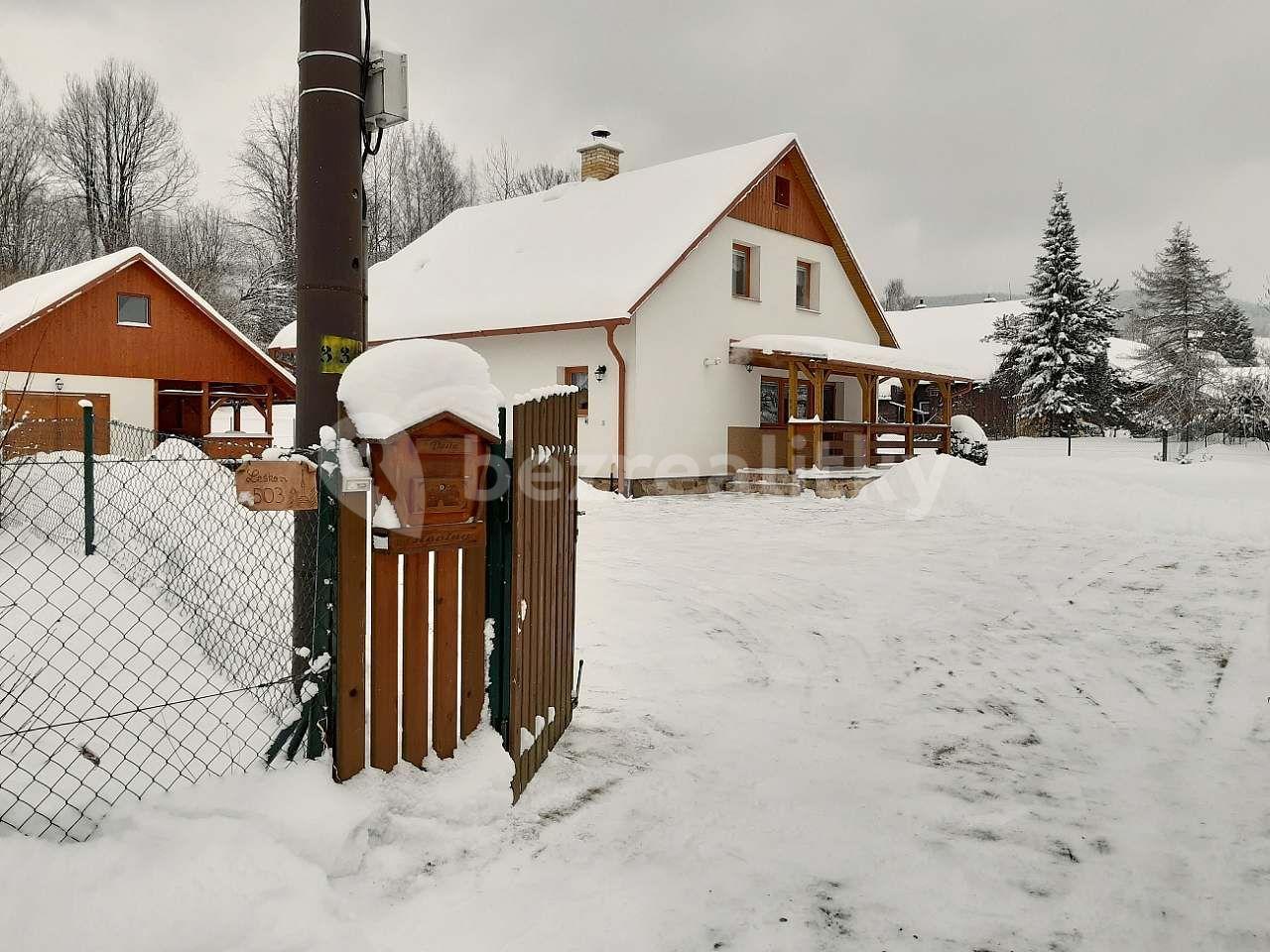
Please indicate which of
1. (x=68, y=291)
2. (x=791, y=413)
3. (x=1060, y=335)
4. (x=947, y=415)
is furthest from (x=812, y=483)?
(x=1060, y=335)

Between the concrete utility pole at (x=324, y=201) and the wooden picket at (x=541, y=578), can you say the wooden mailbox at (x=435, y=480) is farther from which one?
the concrete utility pole at (x=324, y=201)

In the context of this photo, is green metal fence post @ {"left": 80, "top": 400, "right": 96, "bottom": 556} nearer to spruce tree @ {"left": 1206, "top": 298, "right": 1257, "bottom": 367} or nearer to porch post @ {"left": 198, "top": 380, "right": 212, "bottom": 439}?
porch post @ {"left": 198, "top": 380, "right": 212, "bottom": 439}

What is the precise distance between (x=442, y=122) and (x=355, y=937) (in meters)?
45.4

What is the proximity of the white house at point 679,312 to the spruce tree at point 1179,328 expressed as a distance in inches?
704

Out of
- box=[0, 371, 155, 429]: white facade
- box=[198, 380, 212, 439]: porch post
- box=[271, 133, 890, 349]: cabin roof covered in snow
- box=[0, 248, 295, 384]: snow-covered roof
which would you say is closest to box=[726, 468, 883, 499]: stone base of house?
box=[271, 133, 890, 349]: cabin roof covered in snow

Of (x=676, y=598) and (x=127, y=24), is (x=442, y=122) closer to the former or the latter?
(x=127, y=24)

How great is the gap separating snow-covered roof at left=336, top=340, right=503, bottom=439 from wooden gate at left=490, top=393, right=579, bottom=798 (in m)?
0.22

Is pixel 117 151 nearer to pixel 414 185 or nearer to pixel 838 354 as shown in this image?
pixel 414 185

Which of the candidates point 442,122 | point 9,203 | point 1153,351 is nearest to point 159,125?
point 9,203

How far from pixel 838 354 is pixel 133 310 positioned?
15880mm

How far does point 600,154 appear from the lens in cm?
2061

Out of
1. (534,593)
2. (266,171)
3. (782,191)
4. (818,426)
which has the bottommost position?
(534,593)

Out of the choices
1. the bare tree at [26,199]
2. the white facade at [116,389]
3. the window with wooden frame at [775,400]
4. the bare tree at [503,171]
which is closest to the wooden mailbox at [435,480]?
the window with wooden frame at [775,400]

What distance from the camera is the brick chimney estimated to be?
2058cm
